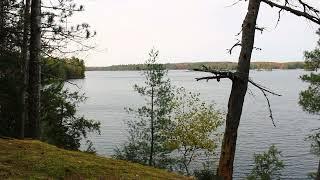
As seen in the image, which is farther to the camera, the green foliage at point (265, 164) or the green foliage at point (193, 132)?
the green foliage at point (193, 132)

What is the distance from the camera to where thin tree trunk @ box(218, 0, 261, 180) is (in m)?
8.35

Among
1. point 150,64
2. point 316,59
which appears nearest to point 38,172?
point 316,59

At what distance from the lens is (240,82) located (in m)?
8.41

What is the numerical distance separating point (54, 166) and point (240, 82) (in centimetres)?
405

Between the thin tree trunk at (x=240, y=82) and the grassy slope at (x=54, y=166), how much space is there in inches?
91.4

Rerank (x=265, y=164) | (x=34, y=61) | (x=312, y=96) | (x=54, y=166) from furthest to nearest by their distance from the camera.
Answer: (x=265, y=164) < (x=312, y=96) < (x=34, y=61) < (x=54, y=166)

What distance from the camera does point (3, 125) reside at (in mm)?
22516

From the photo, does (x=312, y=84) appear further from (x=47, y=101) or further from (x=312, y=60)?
(x=47, y=101)

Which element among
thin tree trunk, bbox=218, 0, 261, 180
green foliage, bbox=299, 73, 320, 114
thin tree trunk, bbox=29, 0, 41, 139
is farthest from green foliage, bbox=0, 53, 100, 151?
green foliage, bbox=299, 73, 320, 114

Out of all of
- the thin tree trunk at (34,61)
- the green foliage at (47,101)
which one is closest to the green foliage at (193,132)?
the green foliage at (47,101)

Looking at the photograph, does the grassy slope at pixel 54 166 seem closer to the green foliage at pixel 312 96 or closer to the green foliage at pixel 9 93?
the green foliage at pixel 9 93

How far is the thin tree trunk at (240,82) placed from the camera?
8352mm

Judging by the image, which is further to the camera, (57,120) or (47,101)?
(57,120)

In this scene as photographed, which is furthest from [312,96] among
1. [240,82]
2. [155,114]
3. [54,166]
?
[54,166]
